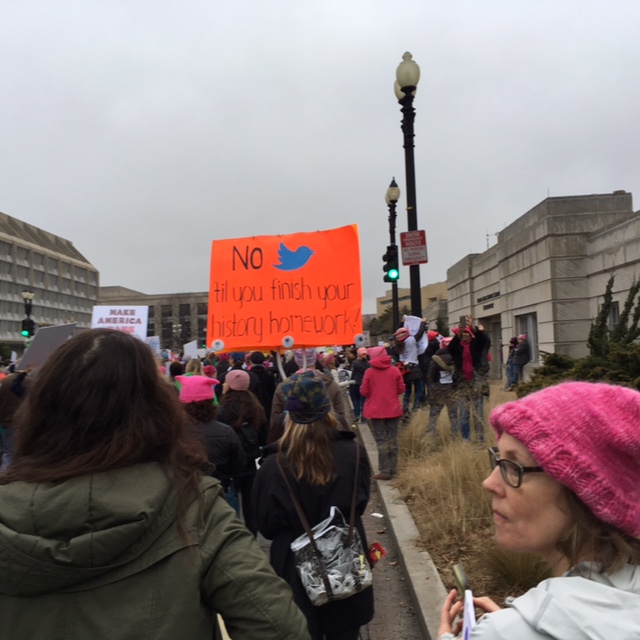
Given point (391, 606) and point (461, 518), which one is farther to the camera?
point (461, 518)

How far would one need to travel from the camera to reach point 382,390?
28.4 feet

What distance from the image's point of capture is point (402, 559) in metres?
5.41

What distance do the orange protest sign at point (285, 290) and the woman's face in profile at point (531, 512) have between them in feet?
21.4

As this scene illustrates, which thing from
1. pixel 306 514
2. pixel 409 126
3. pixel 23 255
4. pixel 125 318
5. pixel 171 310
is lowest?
pixel 306 514

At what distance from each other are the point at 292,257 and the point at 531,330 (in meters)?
14.6

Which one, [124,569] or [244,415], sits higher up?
[124,569]

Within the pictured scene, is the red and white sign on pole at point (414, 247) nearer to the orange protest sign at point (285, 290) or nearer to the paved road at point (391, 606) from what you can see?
the orange protest sign at point (285, 290)

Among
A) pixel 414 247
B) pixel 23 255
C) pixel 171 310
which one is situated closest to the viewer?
pixel 414 247

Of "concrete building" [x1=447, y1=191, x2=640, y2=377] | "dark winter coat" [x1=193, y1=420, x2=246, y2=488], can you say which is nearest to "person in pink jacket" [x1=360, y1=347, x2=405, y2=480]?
"dark winter coat" [x1=193, y1=420, x2=246, y2=488]

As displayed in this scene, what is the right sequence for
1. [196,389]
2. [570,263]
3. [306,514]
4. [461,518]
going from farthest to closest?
[570,263] < [461,518] < [196,389] < [306,514]

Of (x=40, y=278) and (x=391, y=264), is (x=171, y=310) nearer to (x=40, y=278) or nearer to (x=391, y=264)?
(x=40, y=278)

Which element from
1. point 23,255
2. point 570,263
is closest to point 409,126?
point 570,263

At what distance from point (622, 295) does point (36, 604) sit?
1629 centimetres

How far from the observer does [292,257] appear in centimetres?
846
